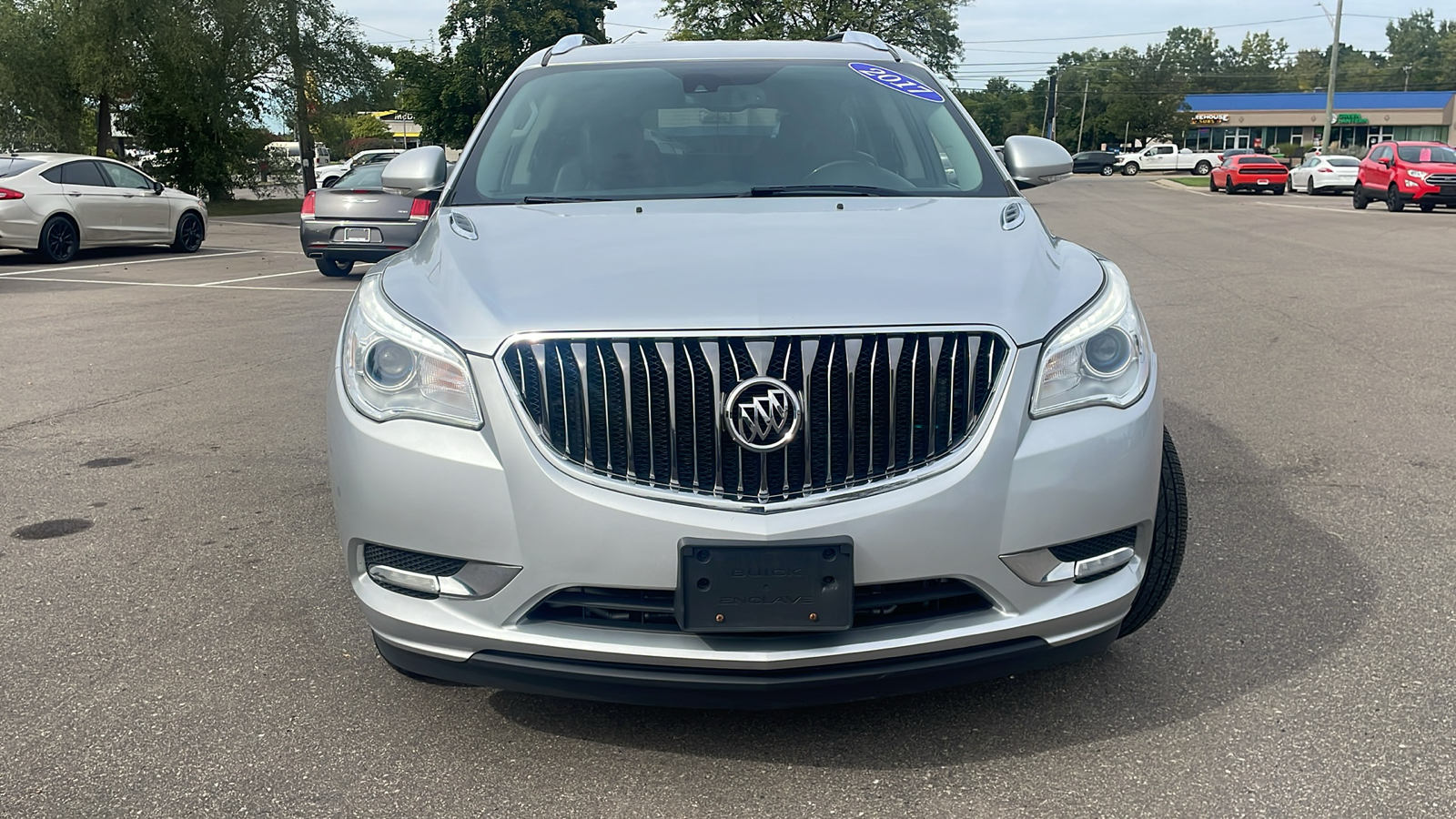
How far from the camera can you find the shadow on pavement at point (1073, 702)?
2.80m

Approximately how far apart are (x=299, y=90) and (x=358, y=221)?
2186cm

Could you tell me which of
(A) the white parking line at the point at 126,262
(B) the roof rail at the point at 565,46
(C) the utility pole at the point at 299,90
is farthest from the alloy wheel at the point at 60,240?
(C) the utility pole at the point at 299,90

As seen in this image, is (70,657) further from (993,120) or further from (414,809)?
(993,120)

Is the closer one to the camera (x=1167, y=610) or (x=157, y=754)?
(x=157, y=754)

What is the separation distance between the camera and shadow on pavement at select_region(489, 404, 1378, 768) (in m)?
2.80

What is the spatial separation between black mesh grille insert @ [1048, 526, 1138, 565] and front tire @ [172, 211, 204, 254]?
18791mm

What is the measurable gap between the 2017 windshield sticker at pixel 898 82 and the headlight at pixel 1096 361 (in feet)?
5.35

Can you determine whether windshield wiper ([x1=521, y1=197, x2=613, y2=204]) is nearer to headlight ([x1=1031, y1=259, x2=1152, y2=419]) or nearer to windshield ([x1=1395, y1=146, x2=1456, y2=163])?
headlight ([x1=1031, y1=259, x2=1152, y2=419])

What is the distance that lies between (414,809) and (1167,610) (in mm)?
2167

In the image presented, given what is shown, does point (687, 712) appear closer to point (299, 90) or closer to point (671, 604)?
point (671, 604)

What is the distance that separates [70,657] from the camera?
334cm

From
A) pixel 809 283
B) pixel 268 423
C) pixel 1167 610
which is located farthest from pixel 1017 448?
pixel 268 423

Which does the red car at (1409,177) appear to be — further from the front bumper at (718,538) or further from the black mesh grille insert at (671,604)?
the black mesh grille insert at (671,604)

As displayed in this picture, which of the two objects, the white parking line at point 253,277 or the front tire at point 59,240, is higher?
the front tire at point 59,240
